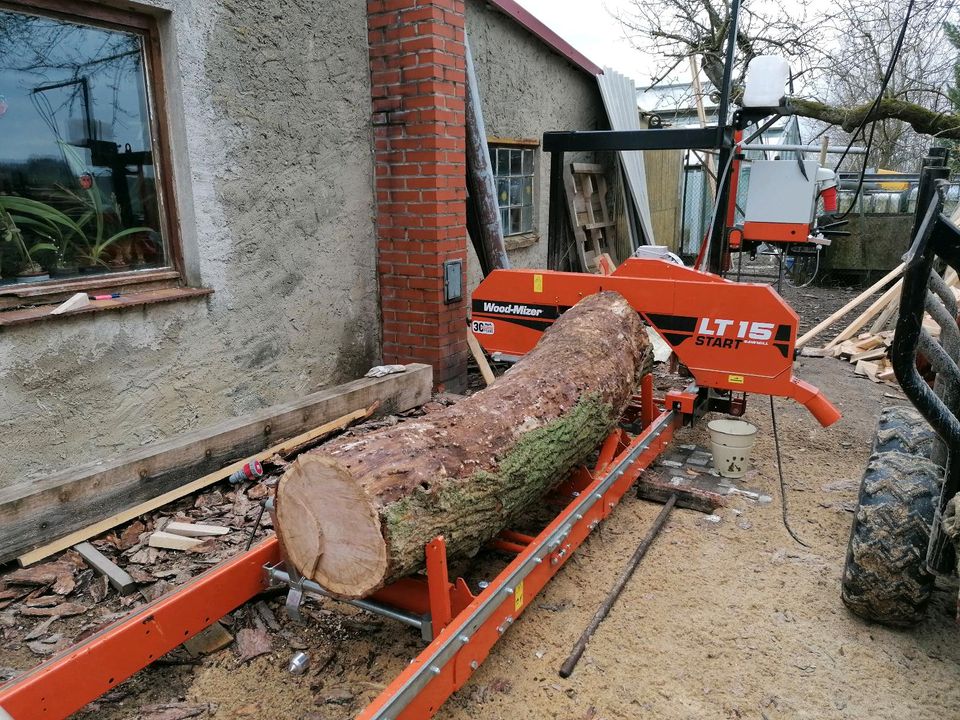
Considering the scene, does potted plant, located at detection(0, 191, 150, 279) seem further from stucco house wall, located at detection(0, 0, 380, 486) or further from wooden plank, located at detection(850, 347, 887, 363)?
wooden plank, located at detection(850, 347, 887, 363)

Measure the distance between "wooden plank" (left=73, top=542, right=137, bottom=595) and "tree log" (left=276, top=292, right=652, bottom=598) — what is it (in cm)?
107

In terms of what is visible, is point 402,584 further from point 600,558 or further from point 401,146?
point 401,146

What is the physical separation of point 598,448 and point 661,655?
188 cm

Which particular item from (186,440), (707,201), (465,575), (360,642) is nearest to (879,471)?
(465,575)

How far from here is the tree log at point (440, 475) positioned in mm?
2168

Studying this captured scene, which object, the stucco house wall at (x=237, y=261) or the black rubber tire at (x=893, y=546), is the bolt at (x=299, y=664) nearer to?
the stucco house wall at (x=237, y=261)

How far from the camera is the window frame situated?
7514mm

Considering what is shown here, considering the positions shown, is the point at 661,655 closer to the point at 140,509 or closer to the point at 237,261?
the point at 140,509

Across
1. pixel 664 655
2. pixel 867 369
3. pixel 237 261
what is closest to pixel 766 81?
pixel 867 369

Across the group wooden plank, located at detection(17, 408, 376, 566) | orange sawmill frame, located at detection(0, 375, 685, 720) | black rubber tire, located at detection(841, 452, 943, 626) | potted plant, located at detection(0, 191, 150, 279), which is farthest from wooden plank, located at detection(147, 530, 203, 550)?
black rubber tire, located at detection(841, 452, 943, 626)

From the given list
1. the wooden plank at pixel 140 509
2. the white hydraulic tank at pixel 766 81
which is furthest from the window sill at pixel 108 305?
the white hydraulic tank at pixel 766 81

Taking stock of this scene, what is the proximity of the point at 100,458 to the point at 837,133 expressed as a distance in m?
30.1

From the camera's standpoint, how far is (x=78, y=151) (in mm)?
3434

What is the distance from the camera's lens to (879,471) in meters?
2.83
